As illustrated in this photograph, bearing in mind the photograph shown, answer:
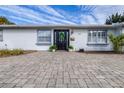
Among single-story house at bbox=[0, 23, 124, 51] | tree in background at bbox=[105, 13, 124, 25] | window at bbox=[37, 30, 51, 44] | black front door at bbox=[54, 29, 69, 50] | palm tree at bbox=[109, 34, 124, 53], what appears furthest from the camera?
tree in background at bbox=[105, 13, 124, 25]

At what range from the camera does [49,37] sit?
1789 centimetres

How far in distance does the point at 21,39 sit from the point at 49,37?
2.90m

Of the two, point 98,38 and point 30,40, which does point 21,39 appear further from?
point 98,38

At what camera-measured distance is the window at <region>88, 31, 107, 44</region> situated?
701 inches

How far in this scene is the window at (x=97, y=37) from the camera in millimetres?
17797

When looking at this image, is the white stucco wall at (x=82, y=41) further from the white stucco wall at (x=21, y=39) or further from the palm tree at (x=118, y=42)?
the white stucco wall at (x=21, y=39)

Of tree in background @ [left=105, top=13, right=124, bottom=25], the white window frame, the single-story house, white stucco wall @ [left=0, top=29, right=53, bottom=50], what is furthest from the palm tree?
tree in background @ [left=105, top=13, right=124, bottom=25]

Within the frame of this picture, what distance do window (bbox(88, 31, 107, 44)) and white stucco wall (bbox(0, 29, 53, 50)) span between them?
4.60 metres

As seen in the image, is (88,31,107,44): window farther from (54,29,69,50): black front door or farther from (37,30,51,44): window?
(37,30,51,44): window

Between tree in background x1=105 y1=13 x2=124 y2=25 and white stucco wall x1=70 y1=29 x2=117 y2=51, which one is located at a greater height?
tree in background x1=105 y1=13 x2=124 y2=25

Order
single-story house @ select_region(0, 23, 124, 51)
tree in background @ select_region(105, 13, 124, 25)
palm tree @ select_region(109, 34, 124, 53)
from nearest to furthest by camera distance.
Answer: palm tree @ select_region(109, 34, 124, 53) → single-story house @ select_region(0, 23, 124, 51) → tree in background @ select_region(105, 13, 124, 25)

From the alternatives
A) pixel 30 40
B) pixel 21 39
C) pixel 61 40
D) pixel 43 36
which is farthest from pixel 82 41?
pixel 21 39
